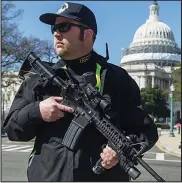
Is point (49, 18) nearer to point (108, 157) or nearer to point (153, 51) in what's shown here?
point (108, 157)

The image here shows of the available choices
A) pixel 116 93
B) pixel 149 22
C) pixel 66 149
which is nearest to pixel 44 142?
pixel 66 149

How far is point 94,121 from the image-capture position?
7.13 feet

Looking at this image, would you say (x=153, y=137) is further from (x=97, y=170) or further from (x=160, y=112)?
(x=160, y=112)

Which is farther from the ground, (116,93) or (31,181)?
(116,93)

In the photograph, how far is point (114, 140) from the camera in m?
2.13

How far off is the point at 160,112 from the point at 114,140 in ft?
242

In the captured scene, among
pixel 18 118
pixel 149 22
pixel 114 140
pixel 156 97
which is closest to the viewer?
pixel 114 140

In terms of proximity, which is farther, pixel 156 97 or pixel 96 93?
pixel 156 97

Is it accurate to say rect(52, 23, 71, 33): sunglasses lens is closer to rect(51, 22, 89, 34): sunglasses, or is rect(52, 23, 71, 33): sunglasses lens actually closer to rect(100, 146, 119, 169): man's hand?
rect(51, 22, 89, 34): sunglasses

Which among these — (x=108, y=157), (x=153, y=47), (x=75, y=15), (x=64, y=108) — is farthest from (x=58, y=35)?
(x=153, y=47)

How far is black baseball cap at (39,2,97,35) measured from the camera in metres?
2.37

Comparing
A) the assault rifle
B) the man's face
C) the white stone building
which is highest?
the white stone building

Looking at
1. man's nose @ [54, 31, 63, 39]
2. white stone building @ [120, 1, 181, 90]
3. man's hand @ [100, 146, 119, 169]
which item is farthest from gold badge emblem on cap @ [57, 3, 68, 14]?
white stone building @ [120, 1, 181, 90]

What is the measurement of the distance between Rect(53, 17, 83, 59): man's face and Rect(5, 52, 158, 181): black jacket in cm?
10
